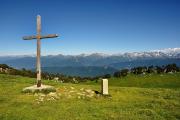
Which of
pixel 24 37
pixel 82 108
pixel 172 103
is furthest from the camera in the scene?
pixel 24 37

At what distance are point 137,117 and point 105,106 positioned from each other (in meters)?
4.37

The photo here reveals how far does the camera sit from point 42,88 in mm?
28141

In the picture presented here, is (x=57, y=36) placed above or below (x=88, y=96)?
above

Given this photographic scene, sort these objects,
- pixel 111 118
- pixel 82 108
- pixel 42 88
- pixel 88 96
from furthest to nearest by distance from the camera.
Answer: pixel 42 88
pixel 88 96
pixel 82 108
pixel 111 118

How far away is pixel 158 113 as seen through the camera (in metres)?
18.5

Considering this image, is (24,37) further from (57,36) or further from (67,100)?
(67,100)

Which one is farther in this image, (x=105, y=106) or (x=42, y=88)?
(x=42, y=88)

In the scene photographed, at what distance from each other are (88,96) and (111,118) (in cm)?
912

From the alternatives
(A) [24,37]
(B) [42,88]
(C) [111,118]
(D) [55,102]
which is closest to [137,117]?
(C) [111,118]

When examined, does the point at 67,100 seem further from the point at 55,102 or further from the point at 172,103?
the point at 172,103

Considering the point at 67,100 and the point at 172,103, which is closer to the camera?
the point at 172,103

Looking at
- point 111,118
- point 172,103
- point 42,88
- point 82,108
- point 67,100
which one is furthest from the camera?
point 42,88

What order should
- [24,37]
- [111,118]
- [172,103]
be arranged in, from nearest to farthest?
[111,118], [172,103], [24,37]

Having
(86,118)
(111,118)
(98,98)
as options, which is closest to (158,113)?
(111,118)
